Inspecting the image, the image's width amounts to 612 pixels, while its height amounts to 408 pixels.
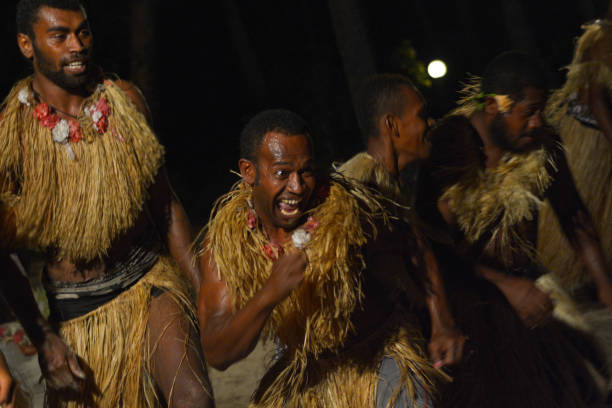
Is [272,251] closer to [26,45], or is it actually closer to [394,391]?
[394,391]

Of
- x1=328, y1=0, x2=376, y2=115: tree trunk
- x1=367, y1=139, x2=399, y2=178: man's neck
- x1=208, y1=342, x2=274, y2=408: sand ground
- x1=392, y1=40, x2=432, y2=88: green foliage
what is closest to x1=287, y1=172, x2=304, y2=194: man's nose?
x1=367, y1=139, x2=399, y2=178: man's neck

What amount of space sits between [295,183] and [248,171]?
23 centimetres

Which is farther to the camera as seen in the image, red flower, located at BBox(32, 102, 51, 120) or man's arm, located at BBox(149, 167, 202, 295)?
man's arm, located at BBox(149, 167, 202, 295)

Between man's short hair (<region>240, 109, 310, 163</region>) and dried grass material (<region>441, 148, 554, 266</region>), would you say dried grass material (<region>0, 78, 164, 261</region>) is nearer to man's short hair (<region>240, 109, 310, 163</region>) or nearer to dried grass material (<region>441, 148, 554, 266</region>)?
man's short hair (<region>240, 109, 310, 163</region>)

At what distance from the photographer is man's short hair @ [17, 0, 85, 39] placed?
2.94m

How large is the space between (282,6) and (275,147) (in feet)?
36.6

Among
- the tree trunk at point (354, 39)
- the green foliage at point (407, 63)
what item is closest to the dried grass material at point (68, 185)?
the tree trunk at point (354, 39)

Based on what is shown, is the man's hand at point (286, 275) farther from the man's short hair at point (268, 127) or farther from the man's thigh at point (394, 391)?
the man's thigh at point (394, 391)

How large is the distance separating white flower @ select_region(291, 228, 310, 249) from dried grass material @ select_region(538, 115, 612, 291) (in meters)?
2.76

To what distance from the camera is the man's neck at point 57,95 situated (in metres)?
3.01

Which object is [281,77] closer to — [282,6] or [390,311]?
[282,6]

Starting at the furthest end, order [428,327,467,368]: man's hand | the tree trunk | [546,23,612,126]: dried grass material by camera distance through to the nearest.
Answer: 1. the tree trunk
2. [546,23,612,126]: dried grass material
3. [428,327,467,368]: man's hand

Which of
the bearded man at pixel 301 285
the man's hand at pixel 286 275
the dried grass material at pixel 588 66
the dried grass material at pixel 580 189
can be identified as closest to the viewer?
the man's hand at pixel 286 275

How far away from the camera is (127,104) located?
3033 millimetres
